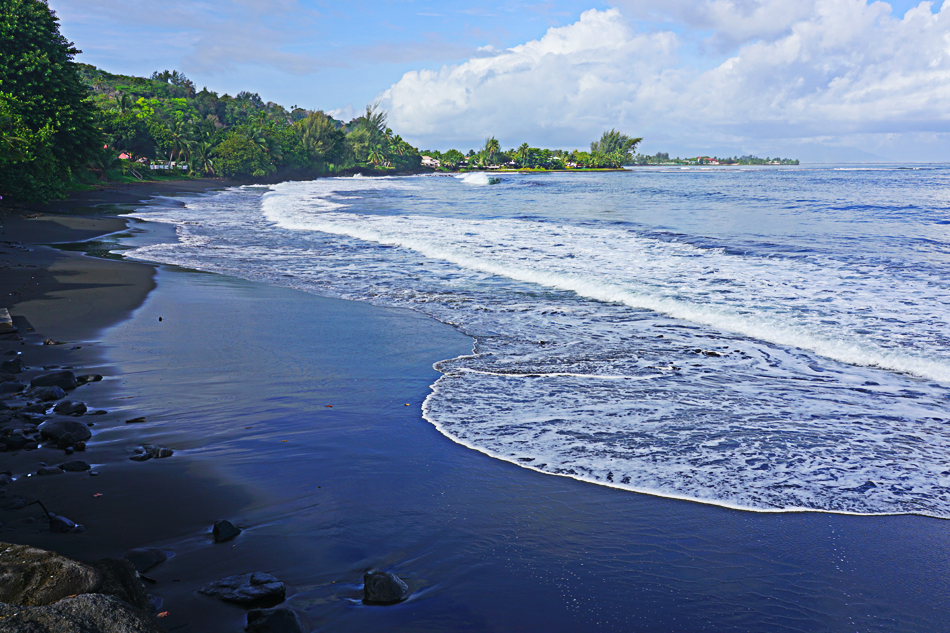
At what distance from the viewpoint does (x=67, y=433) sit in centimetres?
445

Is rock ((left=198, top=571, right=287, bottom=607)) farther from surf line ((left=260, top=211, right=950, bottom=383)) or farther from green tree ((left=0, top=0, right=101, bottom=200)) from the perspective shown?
green tree ((left=0, top=0, right=101, bottom=200))

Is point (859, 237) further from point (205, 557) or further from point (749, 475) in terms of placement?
point (205, 557)

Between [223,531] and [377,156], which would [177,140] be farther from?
[377,156]

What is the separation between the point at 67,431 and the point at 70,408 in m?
0.74

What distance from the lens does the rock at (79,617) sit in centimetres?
180

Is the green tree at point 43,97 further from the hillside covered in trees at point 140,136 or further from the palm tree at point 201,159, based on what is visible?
the palm tree at point 201,159

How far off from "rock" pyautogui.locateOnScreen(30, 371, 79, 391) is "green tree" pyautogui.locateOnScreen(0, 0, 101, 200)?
2558cm

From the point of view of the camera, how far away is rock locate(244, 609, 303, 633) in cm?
251

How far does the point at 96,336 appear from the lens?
25.7ft

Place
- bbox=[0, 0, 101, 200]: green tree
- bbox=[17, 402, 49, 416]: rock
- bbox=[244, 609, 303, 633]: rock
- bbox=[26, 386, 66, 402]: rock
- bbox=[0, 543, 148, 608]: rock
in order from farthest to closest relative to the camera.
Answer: bbox=[0, 0, 101, 200]: green tree < bbox=[26, 386, 66, 402]: rock < bbox=[17, 402, 49, 416]: rock < bbox=[244, 609, 303, 633]: rock < bbox=[0, 543, 148, 608]: rock

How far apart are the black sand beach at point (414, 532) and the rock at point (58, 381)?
155 millimetres

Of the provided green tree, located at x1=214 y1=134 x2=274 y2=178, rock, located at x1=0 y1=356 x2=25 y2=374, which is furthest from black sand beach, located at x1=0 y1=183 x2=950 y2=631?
green tree, located at x1=214 y1=134 x2=274 y2=178

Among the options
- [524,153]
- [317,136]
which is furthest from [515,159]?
[317,136]

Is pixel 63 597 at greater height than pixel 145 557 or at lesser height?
greater
